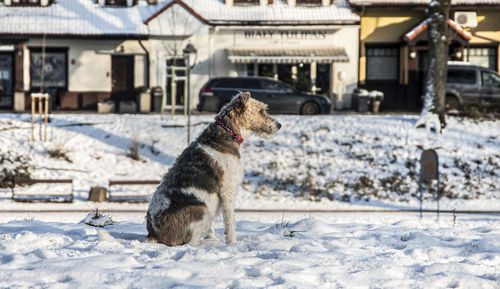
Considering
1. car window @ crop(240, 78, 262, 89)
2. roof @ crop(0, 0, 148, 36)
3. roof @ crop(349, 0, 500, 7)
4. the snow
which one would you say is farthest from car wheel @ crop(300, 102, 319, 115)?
roof @ crop(0, 0, 148, 36)

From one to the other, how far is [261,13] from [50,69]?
10.7 meters

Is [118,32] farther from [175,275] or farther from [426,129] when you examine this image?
[175,275]

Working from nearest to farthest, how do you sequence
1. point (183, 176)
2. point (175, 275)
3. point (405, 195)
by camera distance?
point (175, 275)
point (183, 176)
point (405, 195)

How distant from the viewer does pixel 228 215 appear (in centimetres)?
697

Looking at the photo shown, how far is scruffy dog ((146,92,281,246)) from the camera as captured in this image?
674 centimetres

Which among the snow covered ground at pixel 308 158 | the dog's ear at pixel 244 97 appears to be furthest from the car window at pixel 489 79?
the dog's ear at pixel 244 97

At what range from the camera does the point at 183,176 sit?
22.2 feet

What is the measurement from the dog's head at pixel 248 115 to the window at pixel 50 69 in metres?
27.9

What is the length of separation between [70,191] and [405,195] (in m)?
8.44

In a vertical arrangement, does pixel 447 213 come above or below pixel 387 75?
below

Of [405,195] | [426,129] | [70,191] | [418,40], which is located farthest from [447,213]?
[418,40]

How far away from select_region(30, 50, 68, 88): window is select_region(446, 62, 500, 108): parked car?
18164mm

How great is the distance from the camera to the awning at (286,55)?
3206 cm

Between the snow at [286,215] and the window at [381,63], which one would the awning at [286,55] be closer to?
the window at [381,63]
